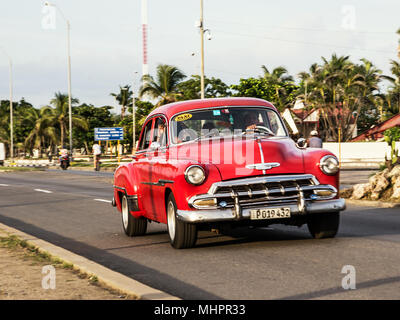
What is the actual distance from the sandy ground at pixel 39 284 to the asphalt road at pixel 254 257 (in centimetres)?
70

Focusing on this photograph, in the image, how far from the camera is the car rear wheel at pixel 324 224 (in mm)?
9460

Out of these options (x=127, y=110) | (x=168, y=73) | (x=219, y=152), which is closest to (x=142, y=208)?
(x=219, y=152)

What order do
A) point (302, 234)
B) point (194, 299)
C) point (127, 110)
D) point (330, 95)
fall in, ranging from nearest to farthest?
1. point (194, 299)
2. point (302, 234)
3. point (330, 95)
4. point (127, 110)

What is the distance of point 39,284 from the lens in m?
6.77

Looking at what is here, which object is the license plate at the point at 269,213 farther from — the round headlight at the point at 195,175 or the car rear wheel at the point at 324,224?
the car rear wheel at the point at 324,224

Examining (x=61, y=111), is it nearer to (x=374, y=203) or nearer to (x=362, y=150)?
(x=362, y=150)

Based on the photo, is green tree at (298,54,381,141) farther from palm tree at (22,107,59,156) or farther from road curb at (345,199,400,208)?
road curb at (345,199,400,208)

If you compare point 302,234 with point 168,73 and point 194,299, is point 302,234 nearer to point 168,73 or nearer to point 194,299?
point 194,299

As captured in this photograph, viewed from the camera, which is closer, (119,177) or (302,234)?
(302,234)

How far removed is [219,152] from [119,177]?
310 centimetres

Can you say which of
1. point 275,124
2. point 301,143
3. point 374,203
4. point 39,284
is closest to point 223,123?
point 275,124

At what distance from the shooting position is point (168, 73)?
6284 cm

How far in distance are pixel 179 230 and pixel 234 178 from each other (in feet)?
3.31

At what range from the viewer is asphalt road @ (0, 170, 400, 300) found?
6.52m
